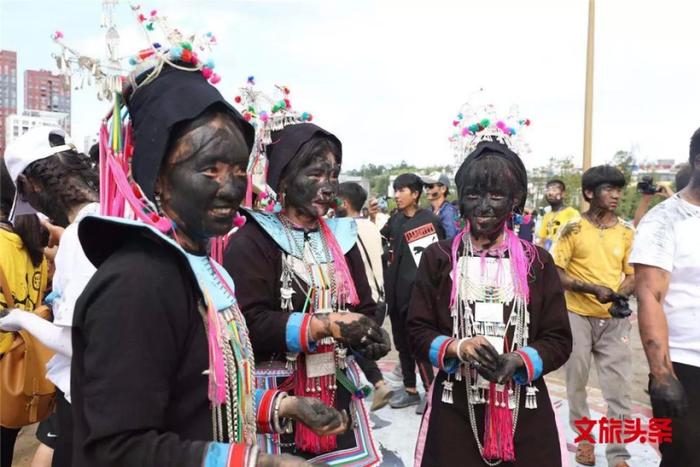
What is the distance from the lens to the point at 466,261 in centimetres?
256

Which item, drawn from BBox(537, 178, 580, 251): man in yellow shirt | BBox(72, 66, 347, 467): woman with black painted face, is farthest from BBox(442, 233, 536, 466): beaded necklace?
BBox(537, 178, 580, 251): man in yellow shirt

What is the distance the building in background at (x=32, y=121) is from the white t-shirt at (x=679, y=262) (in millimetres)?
2932

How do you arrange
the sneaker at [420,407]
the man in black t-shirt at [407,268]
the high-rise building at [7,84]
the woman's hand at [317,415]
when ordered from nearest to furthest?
the woman's hand at [317,415] → the sneaker at [420,407] → the man in black t-shirt at [407,268] → the high-rise building at [7,84]

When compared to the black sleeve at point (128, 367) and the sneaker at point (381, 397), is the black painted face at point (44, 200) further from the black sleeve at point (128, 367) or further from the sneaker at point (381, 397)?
the sneaker at point (381, 397)

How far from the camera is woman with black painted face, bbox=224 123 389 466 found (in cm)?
216

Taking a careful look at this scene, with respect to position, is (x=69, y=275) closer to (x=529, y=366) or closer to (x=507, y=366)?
(x=507, y=366)

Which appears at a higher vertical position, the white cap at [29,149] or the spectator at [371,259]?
the white cap at [29,149]

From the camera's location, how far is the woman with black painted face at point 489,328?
234cm

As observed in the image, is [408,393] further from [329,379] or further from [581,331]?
[329,379]

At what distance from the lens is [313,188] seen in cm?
242

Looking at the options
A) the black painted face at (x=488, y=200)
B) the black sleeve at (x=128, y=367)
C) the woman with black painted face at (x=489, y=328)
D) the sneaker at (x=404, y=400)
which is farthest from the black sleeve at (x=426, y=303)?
the sneaker at (x=404, y=400)

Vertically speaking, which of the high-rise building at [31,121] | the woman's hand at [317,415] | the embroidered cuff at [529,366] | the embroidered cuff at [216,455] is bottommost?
the embroidered cuff at [529,366]

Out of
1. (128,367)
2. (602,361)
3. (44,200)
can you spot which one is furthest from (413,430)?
(128,367)

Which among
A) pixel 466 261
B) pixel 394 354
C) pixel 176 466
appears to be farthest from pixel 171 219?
pixel 394 354
